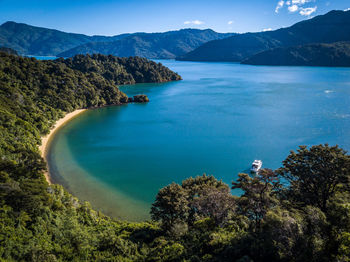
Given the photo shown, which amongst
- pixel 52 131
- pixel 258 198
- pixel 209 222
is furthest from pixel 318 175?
pixel 52 131

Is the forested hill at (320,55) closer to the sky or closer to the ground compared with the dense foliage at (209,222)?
closer to the sky

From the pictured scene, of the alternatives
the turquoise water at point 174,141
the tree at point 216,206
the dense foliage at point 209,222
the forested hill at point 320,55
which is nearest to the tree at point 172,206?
the dense foliage at point 209,222

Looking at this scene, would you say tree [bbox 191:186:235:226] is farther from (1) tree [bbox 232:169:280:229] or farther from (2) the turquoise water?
(2) the turquoise water

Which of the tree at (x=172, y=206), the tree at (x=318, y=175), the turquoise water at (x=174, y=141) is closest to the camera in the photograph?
the tree at (x=318, y=175)

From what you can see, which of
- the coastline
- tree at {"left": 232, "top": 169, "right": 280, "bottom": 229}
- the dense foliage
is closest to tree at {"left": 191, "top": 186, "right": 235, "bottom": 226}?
the dense foliage

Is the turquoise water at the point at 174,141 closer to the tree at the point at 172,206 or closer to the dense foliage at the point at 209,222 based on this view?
the tree at the point at 172,206

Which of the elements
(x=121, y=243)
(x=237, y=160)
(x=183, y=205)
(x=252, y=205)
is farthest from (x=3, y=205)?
(x=237, y=160)

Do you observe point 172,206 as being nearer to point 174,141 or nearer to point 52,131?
point 174,141
